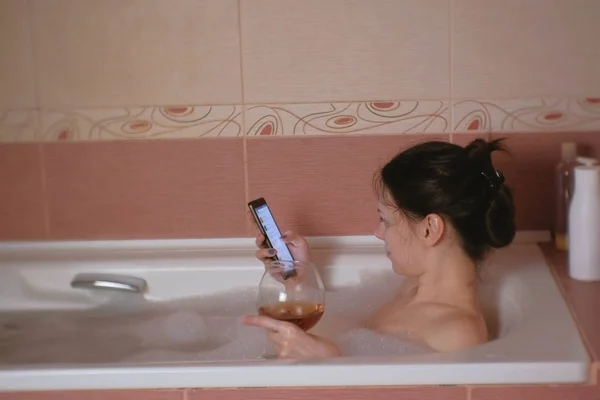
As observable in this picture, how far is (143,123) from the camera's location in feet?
5.77

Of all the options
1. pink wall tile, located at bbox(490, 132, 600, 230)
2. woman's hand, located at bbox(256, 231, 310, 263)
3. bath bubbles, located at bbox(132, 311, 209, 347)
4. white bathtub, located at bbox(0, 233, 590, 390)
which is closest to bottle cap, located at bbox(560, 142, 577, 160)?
pink wall tile, located at bbox(490, 132, 600, 230)

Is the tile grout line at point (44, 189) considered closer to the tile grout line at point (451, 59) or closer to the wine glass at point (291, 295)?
the wine glass at point (291, 295)

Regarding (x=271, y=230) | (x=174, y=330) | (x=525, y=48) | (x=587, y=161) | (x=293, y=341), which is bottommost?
(x=174, y=330)

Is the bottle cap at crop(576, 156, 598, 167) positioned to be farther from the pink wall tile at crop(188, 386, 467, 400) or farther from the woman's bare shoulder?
the pink wall tile at crop(188, 386, 467, 400)

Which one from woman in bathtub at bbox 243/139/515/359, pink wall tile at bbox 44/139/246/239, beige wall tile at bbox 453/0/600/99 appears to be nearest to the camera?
woman in bathtub at bbox 243/139/515/359

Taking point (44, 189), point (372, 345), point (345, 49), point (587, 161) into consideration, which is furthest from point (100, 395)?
point (587, 161)

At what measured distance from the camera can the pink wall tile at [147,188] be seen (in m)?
1.77

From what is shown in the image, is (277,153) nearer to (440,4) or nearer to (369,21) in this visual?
(369,21)

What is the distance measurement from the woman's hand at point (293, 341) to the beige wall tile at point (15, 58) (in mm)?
877

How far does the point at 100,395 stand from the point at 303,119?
804 millimetres

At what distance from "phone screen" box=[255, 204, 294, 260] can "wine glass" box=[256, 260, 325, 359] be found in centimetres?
22

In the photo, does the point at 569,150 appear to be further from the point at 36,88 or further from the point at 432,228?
the point at 36,88

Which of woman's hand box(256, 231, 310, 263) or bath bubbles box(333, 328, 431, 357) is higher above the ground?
woman's hand box(256, 231, 310, 263)

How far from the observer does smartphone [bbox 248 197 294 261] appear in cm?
154
